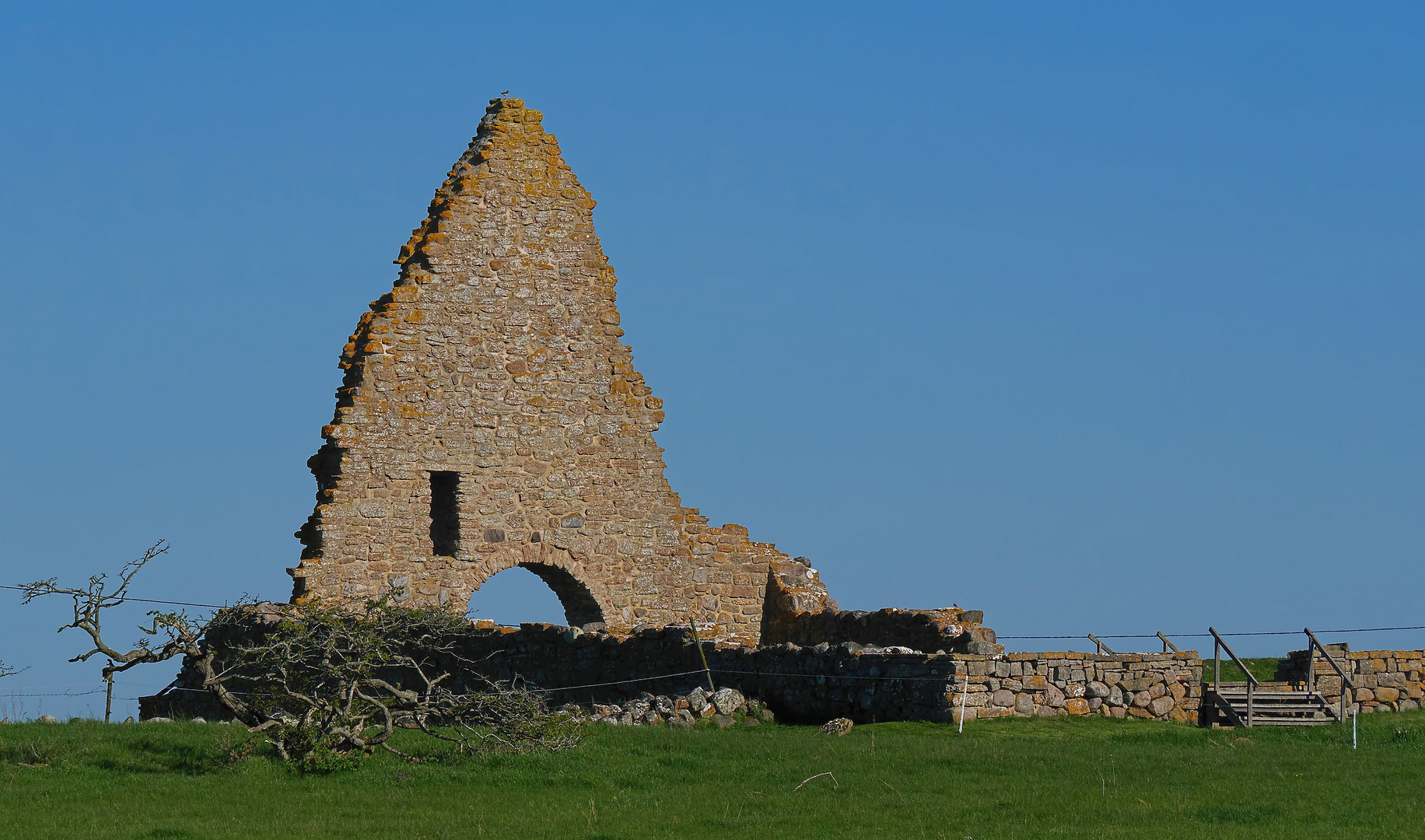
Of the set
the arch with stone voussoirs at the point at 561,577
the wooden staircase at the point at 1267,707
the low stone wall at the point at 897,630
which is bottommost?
the wooden staircase at the point at 1267,707

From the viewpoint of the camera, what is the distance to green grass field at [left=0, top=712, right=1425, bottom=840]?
1336cm

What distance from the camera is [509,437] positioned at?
82.8 feet

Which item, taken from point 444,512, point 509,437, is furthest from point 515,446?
point 444,512

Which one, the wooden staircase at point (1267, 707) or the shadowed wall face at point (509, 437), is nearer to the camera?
the wooden staircase at point (1267, 707)

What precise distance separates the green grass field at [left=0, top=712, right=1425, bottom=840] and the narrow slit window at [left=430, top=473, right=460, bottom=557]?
22.4 feet

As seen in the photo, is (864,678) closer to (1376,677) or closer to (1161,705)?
(1161,705)

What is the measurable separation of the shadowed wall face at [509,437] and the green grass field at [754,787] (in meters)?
6.09

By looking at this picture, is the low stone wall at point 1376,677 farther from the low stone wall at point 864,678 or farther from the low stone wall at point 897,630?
the low stone wall at point 897,630

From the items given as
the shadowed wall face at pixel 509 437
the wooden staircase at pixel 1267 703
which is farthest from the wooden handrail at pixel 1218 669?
the shadowed wall face at pixel 509 437

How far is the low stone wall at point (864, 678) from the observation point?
19.2 metres

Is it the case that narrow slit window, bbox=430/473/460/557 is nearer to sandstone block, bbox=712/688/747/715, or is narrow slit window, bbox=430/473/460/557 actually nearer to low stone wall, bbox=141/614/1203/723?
low stone wall, bbox=141/614/1203/723

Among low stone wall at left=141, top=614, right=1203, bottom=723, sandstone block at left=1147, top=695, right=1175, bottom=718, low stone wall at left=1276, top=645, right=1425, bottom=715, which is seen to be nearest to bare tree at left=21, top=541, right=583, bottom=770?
low stone wall at left=141, top=614, right=1203, bottom=723

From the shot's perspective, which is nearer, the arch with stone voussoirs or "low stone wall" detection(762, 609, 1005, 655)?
"low stone wall" detection(762, 609, 1005, 655)

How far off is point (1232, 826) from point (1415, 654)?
10748 millimetres
